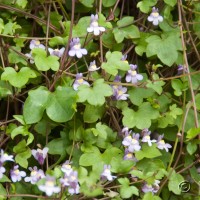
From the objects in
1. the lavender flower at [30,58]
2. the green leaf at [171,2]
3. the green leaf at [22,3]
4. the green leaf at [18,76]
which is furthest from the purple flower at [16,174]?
the green leaf at [171,2]

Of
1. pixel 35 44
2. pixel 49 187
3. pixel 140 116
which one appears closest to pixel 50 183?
pixel 49 187

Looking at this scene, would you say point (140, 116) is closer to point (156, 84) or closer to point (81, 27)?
point (156, 84)

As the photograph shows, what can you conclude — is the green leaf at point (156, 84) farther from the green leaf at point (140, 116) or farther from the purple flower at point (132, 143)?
the purple flower at point (132, 143)

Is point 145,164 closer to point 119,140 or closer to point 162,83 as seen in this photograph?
point 119,140

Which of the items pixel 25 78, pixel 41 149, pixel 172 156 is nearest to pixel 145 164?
pixel 172 156

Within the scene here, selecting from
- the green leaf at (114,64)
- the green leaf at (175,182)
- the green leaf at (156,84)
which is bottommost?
the green leaf at (175,182)

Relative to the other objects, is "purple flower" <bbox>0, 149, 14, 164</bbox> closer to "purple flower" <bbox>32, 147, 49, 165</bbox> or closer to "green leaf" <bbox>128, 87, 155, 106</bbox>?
"purple flower" <bbox>32, 147, 49, 165</bbox>
